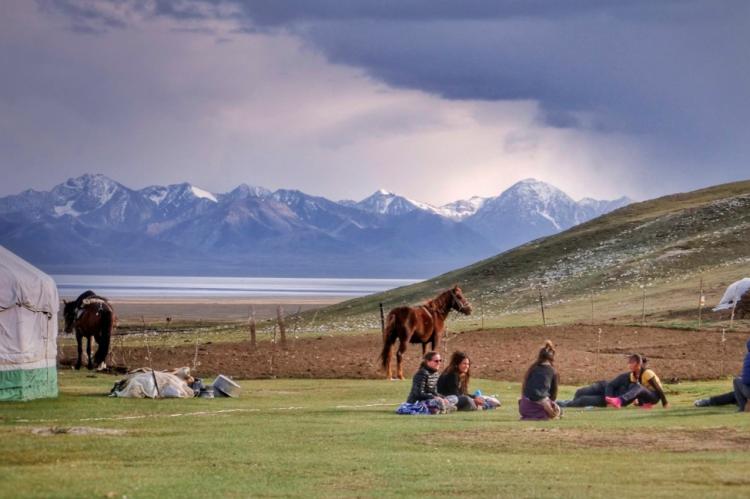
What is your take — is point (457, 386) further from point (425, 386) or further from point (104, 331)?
point (104, 331)

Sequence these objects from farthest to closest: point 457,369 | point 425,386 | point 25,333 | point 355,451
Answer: point 25,333 < point 457,369 < point 425,386 < point 355,451

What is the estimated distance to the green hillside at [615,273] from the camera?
226ft

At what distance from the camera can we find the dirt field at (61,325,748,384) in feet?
116

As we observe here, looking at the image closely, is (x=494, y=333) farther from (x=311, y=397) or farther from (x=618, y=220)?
(x=618, y=220)

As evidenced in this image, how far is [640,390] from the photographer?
24.5m

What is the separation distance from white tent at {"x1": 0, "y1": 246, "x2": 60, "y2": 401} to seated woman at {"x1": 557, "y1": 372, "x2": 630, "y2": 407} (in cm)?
1196

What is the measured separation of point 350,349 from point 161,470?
99.1 ft

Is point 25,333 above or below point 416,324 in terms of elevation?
above

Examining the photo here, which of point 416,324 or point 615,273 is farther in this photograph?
point 615,273

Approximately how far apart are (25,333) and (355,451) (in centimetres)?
1259

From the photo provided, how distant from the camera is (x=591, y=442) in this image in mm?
18406

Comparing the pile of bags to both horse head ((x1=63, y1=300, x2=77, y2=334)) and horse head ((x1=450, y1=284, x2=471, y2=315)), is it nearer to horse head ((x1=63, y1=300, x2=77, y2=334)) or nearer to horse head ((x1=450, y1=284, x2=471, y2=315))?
horse head ((x1=450, y1=284, x2=471, y2=315))

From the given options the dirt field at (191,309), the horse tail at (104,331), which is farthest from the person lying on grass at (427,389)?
the dirt field at (191,309)

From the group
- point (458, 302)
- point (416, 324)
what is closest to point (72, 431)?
point (416, 324)
